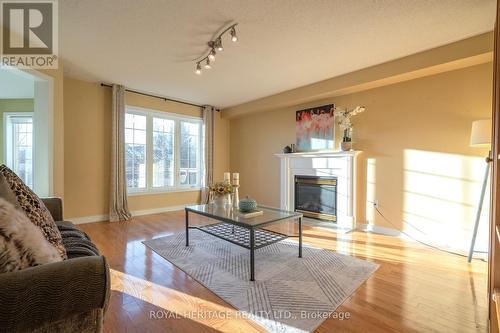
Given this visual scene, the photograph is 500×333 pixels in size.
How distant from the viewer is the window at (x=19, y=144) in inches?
190

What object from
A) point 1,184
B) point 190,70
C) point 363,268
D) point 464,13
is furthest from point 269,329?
point 190,70

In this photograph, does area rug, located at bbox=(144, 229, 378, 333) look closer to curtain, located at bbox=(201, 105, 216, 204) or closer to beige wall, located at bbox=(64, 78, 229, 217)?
beige wall, located at bbox=(64, 78, 229, 217)

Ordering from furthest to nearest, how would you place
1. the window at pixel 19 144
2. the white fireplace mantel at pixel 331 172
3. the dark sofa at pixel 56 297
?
1. the window at pixel 19 144
2. the white fireplace mantel at pixel 331 172
3. the dark sofa at pixel 56 297

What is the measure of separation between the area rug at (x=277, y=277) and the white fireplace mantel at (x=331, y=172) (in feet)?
4.10

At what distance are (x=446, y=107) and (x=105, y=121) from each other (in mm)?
5310

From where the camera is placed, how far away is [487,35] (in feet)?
8.07

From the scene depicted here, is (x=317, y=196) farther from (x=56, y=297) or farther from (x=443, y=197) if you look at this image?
(x=56, y=297)

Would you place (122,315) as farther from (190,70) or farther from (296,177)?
(296,177)

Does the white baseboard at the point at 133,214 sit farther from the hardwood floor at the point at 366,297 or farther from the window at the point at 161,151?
the hardwood floor at the point at 366,297

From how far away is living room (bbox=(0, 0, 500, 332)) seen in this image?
5.03 ft

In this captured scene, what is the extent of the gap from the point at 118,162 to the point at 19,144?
2.50 m

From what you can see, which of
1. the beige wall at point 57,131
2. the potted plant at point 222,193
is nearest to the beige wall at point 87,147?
the beige wall at point 57,131

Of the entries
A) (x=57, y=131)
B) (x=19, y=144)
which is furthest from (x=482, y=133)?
(x=19, y=144)

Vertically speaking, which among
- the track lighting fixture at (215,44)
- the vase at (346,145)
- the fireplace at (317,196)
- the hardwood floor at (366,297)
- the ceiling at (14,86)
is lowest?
the hardwood floor at (366,297)
